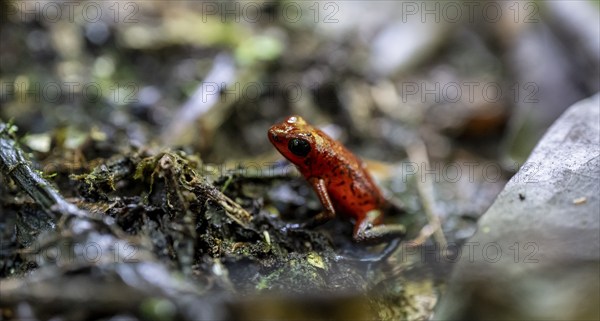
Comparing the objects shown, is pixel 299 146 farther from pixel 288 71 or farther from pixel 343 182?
pixel 288 71

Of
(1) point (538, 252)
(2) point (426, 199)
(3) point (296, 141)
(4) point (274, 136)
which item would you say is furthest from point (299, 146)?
(1) point (538, 252)

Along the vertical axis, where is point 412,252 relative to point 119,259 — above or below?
below

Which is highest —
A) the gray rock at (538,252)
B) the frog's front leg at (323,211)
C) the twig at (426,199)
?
the gray rock at (538,252)

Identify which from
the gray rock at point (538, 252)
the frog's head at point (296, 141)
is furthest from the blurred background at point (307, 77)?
A: the gray rock at point (538, 252)

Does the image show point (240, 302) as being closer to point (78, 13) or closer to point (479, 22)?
point (78, 13)

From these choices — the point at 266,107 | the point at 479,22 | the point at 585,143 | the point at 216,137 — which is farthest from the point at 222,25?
the point at 585,143

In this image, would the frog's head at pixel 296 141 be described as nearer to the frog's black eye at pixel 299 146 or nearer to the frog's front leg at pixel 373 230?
the frog's black eye at pixel 299 146
